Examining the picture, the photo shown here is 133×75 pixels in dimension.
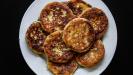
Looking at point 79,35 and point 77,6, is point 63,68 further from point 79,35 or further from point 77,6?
point 77,6

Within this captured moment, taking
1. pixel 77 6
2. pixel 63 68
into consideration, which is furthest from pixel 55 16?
pixel 63 68

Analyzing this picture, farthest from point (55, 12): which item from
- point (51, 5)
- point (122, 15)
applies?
point (122, 15)

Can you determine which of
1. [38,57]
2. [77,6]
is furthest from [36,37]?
[77,6]

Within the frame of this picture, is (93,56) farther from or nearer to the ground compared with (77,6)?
nearer to the ground

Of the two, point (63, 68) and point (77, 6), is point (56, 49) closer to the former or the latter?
point (63, 68)

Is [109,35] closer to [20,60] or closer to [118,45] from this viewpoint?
[118,45]

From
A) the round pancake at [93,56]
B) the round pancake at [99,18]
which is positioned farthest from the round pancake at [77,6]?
the round pancake at [93,56]

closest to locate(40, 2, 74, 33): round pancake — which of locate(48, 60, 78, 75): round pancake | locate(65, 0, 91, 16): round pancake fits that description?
locate(65, 0, 91, 16): round pancake

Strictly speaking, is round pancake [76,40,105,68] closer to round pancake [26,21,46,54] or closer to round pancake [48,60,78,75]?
round pancake [48,60,78,75]
